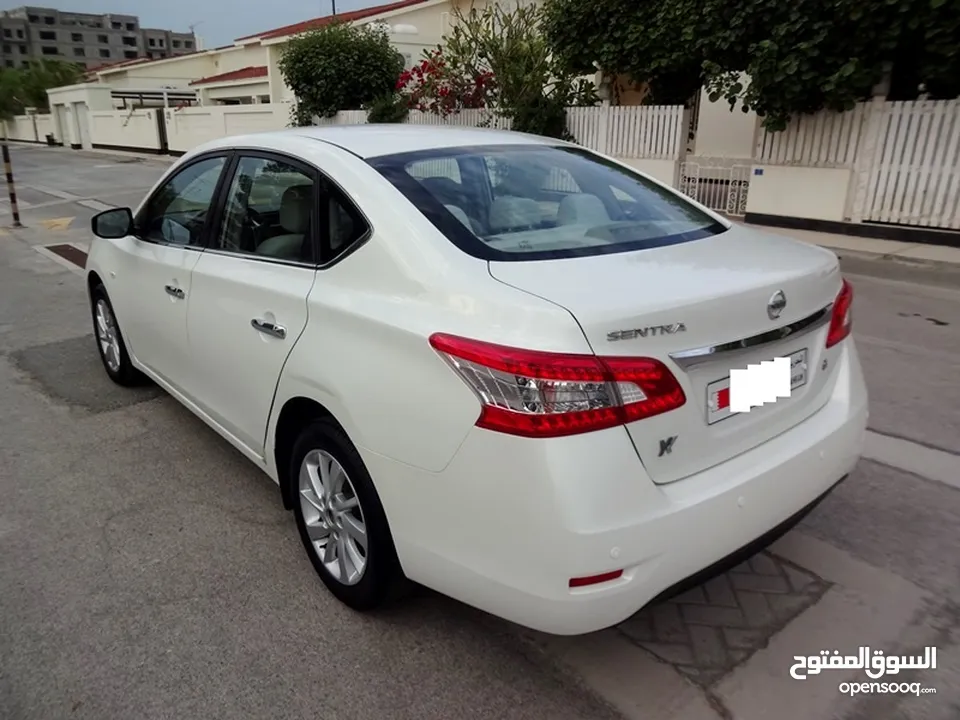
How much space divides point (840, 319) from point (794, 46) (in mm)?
8440

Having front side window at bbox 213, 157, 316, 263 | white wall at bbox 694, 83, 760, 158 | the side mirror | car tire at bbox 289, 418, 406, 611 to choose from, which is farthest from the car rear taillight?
white wall at bbox 694, 83, 760, 158

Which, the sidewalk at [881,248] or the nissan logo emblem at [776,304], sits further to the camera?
the sidewalk at [881,248]

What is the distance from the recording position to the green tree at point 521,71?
14109 millimetres

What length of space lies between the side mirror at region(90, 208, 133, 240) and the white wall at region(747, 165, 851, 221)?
927 centimetres

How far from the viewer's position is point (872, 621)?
8.58 ft

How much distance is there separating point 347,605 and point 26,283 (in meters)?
7.46

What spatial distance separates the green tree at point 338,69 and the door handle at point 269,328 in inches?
720

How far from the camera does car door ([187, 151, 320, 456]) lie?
109 inches

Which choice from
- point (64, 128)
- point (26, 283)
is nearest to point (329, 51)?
point (26, 283)

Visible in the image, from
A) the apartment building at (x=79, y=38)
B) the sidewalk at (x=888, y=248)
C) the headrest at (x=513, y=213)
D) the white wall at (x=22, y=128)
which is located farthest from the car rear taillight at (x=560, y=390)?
the apartment building at (x=79, y=38)

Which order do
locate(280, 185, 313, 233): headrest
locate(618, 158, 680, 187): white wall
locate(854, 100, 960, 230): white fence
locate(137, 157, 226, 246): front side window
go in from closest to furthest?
1. locate(280, 185, 313, 233): headrest
2. locate(137, 157, 226, 246): front side window
3. locate(854, 100, 960, 230): white fence
4. locate(618, 158, 680, 187): white wall

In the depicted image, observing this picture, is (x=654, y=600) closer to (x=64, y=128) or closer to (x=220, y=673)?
(x=220, y=673)

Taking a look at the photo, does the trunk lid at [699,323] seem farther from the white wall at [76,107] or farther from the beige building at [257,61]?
the white wall at [76,107]

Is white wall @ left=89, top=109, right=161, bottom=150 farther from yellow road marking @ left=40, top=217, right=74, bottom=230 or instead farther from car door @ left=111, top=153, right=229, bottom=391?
car door @ left=111, top=153, right=229, bottom=391
